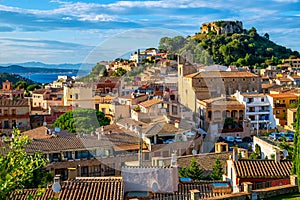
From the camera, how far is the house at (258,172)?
995 cm

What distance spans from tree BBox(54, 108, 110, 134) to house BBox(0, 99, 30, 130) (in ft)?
13.2

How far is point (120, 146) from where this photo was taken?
1565 centimetres

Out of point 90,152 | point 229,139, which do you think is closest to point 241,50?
point 229,139

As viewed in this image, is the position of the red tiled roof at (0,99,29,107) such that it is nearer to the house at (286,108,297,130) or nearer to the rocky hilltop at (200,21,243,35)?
the house at (286,108,297,130)

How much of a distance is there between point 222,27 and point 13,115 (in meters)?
58.7

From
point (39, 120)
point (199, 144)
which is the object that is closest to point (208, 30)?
point (39, 120)

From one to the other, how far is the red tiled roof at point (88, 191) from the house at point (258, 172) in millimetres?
2596

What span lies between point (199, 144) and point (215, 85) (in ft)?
19.8

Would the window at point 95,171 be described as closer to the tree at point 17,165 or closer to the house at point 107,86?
the house at point 107,86

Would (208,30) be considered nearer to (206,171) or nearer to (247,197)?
(206,171)

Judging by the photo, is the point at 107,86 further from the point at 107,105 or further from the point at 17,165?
the point at 17,165

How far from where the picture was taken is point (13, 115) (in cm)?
2833

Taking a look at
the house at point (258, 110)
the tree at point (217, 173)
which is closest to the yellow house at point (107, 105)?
the house at point (258, 110)

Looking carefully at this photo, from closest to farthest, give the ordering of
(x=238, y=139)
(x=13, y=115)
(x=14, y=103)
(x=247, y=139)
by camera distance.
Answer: (x=238, y=139), (x=247, y=139), (x=13, y=115), (x=14, y=103)
